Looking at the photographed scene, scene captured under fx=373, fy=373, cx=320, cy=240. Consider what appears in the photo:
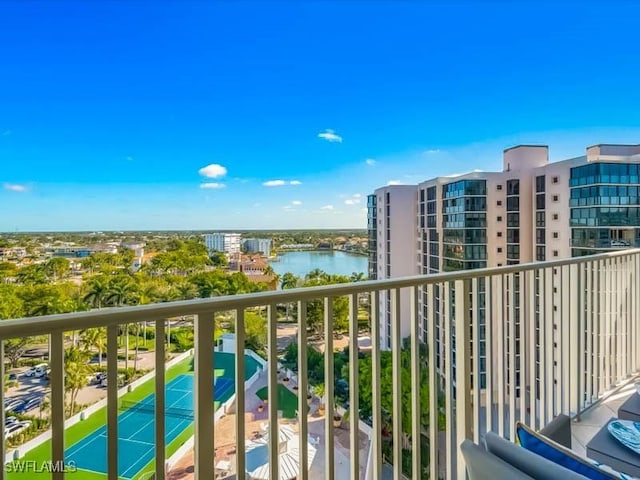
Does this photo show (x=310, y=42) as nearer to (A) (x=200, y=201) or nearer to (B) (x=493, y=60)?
(B) (x=493, y=60)

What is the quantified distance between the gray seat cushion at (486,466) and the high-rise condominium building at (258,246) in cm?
592

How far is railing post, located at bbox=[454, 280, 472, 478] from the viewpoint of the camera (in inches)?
64.4

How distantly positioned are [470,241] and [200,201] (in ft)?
36.3

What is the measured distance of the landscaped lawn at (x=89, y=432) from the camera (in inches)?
31.6

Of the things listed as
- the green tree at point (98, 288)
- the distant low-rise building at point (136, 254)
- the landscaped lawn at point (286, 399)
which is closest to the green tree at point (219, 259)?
the distant low-rise building at point (136, 254)

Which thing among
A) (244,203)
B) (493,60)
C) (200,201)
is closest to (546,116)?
(493,60)

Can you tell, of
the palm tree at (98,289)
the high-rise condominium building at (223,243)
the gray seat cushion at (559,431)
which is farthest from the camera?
the high-rise condominium building at (223,243)

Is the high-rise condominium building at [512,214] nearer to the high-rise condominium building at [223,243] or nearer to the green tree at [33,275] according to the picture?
A: the high-rise condominium building at [223,243]

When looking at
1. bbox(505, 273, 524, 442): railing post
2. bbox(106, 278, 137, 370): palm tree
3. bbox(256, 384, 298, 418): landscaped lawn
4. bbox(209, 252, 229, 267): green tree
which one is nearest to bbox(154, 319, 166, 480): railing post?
bbox(256, 384, 298, 418): landscaped lawn

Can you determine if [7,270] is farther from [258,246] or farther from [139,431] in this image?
[139,431]

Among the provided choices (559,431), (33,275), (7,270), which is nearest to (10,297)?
(33,275)

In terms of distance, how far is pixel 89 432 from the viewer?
992mm

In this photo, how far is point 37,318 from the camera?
29.6 inches

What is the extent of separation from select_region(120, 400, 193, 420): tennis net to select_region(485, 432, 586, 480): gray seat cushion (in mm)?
784
